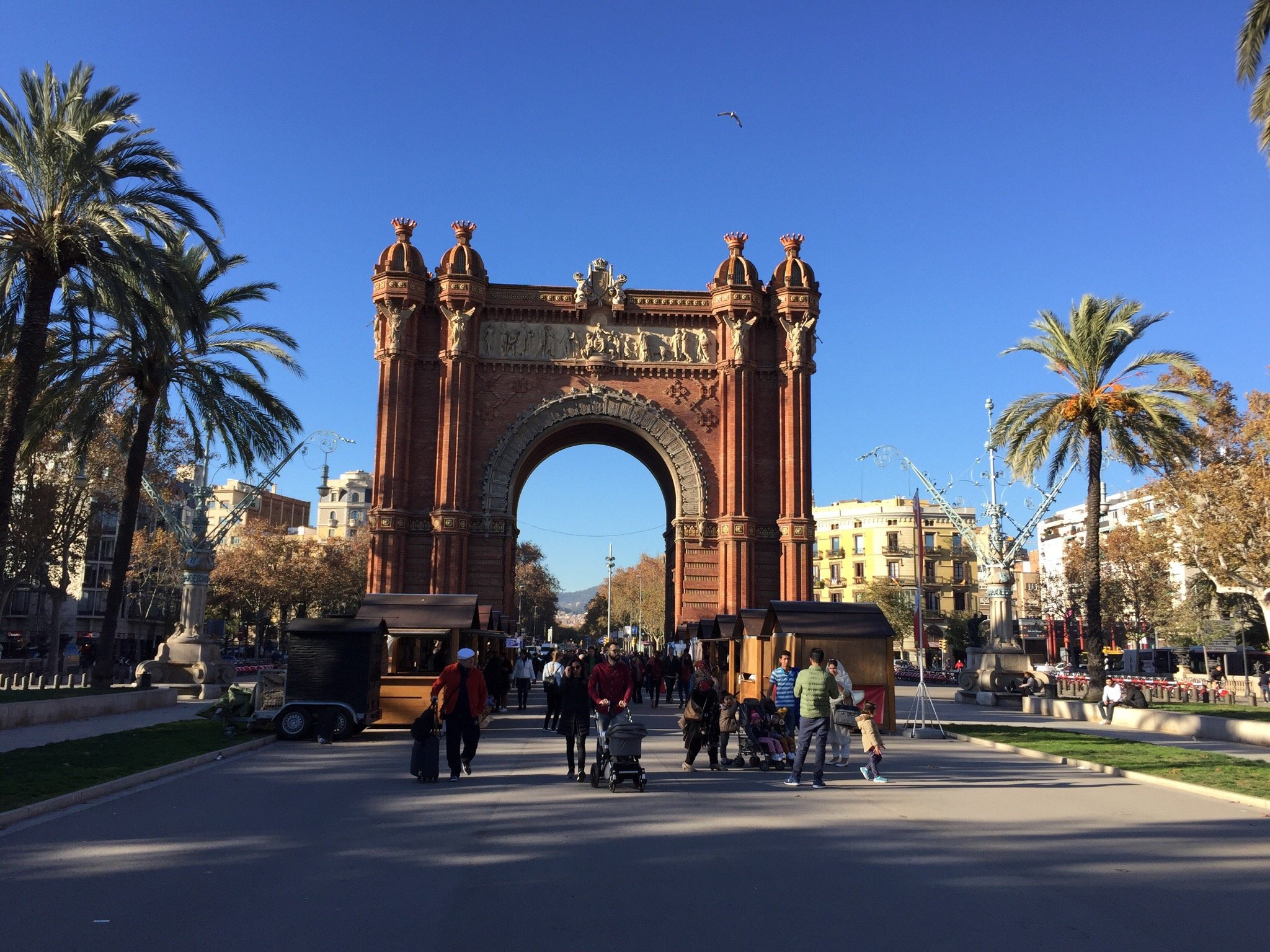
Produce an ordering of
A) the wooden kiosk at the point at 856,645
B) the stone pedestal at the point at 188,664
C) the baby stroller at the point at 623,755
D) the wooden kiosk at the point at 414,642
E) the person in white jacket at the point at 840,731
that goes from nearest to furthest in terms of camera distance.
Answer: the baby stroller at the point at 623,755, the person in white jacket at the point at 840,731, the wooden kiosk at the point at 856,645, the wooden kiosk at the point at 414,642, the stone pedestal at the point at 188,664

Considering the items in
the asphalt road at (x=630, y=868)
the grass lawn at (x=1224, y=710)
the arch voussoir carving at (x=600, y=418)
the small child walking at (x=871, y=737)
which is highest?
the arch voussoir carving at (x=600, y=418)

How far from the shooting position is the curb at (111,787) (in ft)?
31.7

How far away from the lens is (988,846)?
8.84 meters

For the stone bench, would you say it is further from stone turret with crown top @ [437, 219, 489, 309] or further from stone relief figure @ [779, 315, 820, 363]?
stone turret with crown top @ [437, 219, 489, 309]

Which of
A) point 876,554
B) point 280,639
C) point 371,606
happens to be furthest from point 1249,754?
point 280,639

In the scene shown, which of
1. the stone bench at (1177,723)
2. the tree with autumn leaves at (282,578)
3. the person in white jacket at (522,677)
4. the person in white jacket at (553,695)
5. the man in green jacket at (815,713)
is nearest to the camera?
the man in green jacket at (815,713)

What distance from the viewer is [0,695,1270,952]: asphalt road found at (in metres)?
6.11

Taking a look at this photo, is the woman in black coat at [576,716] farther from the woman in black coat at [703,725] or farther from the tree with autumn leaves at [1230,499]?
the tree with autumn leaves at [1230,499]

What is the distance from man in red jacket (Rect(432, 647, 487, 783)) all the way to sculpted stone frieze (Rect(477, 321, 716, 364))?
26685 millimetres

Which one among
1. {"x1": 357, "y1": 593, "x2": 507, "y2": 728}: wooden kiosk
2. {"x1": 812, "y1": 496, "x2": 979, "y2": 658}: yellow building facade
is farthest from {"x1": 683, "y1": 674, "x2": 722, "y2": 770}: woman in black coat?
{"x1": 812, "y1": 496, "x2": 979, "y2": 658}: yellow building facade

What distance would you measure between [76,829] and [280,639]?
7711 centimetres

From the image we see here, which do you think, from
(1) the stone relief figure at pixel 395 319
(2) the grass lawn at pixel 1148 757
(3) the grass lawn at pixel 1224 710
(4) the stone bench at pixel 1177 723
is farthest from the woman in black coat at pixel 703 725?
(1) the stone relief figure at pixel 395 319

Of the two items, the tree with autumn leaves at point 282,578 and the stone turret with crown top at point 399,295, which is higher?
the stone turret with crown top at point 399,295

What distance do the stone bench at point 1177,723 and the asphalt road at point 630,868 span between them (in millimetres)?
8651
